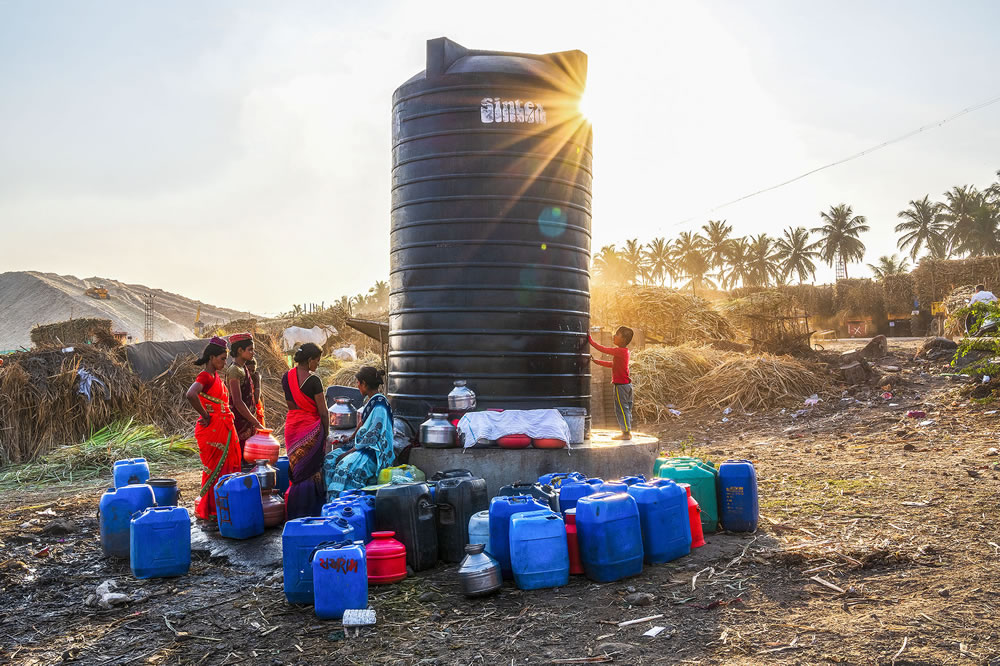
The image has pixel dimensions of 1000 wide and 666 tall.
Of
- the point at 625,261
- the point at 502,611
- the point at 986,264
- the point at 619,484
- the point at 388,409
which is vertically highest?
the point at 625,261

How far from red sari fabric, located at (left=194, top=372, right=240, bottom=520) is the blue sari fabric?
1.04 metres

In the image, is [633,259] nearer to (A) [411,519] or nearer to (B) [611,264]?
(B) [611,264]

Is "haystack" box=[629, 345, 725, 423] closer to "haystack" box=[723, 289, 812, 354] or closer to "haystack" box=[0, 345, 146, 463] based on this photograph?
"haystack" box=[723, 289, 812, 354]

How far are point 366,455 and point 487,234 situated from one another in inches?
98.3

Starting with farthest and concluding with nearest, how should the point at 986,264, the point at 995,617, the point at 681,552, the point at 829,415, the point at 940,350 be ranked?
the point at 986,264 → the point at 940,350 → the point at 829,415 → the point at 681,552 → the point at 995,617

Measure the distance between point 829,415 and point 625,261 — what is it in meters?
59.4

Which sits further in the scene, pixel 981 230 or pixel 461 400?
pixel 981 230

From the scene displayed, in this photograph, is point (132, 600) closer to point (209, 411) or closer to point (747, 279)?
point (209, 411)

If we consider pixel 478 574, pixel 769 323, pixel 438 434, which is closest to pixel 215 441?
pixel 438 434

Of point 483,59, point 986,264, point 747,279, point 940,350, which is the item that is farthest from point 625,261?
point 483,59

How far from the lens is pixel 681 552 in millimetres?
5035

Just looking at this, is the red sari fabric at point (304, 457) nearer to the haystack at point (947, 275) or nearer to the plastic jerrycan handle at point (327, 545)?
the plastic jerrycan handle at point (327, 545)

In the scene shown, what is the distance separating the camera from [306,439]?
6.54m

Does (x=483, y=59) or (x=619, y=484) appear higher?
(x=483, y=59)
